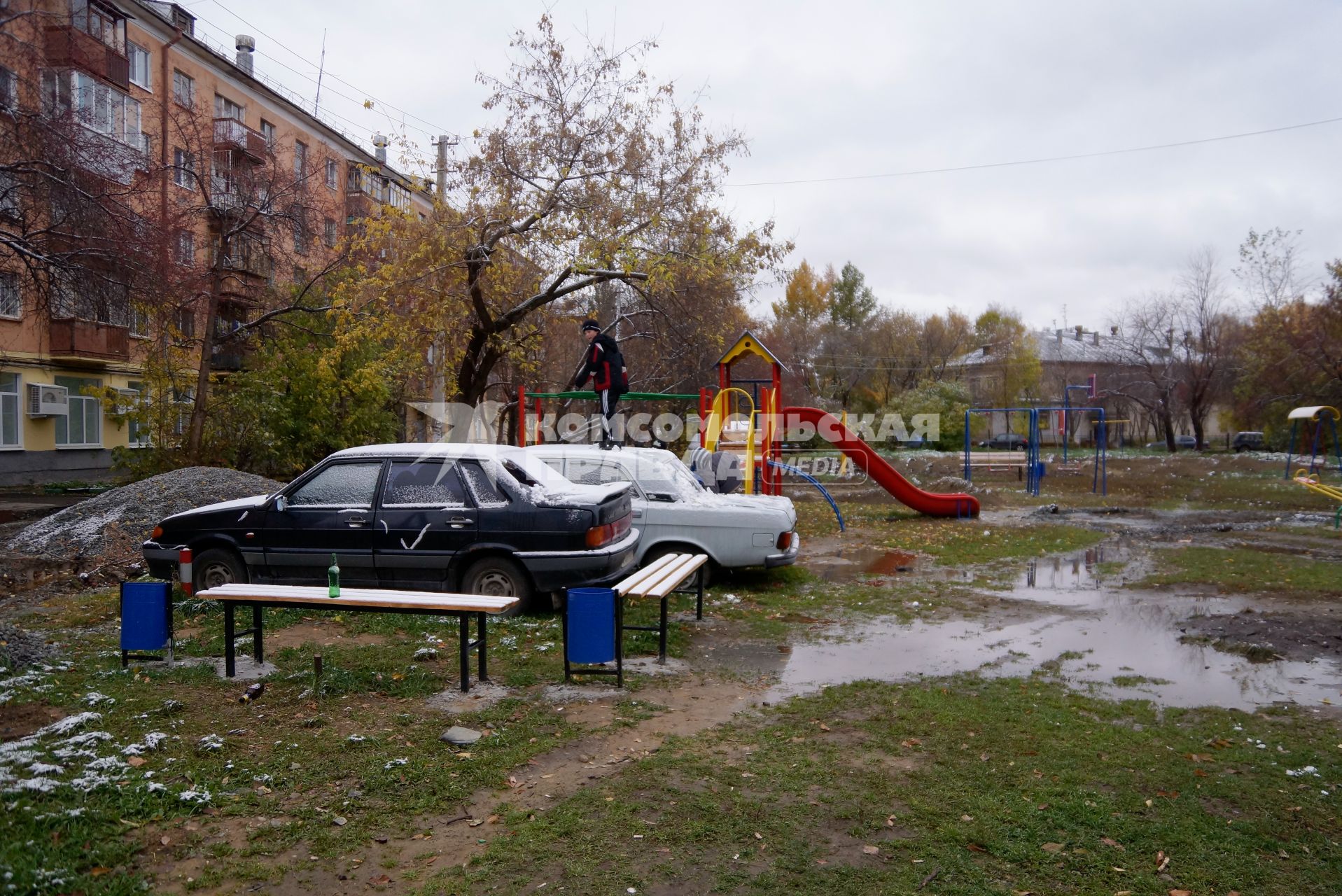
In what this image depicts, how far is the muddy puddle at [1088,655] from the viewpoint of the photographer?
22.2 feet

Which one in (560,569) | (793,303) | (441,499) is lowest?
(560,569)

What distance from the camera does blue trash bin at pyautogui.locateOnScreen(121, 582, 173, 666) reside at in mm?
6633

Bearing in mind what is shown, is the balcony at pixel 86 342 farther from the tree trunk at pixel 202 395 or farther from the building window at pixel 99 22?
the tree trunk at pixel 202 395

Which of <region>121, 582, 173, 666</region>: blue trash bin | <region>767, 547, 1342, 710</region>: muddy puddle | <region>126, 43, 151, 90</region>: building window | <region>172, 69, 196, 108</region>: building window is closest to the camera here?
<region>121, 582, 173, 666</region>: blue trash bin

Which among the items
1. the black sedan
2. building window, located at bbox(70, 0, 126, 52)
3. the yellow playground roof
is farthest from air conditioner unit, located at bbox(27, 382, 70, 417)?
the black sedan

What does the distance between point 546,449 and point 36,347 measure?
22395 mm

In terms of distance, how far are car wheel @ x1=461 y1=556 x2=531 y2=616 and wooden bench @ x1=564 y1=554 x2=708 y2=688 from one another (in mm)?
1065

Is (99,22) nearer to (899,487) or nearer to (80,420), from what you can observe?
(80,420)

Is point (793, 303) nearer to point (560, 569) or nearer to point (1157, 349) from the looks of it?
point (1157, 349)

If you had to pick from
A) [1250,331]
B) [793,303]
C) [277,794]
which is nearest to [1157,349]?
[1250,331]

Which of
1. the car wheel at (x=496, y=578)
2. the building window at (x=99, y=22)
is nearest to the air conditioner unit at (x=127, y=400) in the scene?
the building window at (x=99, y=22)

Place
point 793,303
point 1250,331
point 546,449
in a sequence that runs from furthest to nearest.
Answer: point 793,303
point 1250,331
point 546,449

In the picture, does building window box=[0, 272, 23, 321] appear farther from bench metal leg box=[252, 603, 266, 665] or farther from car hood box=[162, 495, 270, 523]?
bench metal leg box=[252, 603, 266, 665]

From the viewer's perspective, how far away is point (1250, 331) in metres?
44.0
